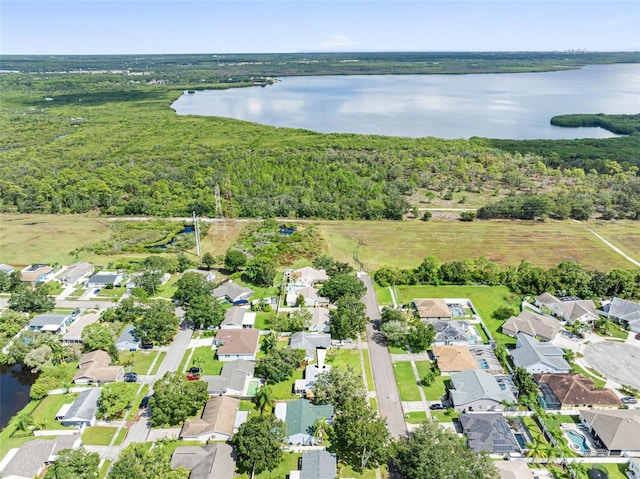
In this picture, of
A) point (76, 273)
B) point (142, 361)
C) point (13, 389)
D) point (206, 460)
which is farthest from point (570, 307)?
point (76, 273)

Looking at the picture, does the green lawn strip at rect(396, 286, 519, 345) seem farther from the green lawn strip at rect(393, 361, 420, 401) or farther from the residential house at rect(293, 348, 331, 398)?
the residential house at rect(293, 348, 331, 398)

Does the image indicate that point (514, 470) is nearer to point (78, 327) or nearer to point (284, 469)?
point (284, 469)

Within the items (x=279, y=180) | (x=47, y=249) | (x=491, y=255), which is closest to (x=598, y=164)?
(x=491, y=255)

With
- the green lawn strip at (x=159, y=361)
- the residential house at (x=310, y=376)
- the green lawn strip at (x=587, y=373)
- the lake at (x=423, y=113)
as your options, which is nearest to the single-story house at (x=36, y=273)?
the green lawn strip at (x=159, y=361)

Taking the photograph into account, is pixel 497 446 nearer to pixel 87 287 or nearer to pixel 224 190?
pixel 87 287

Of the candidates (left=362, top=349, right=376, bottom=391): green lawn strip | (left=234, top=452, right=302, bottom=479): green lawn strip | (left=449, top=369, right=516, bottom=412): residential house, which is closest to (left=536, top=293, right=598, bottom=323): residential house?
(left=449, top=369, right=516, bottom=412): residential house

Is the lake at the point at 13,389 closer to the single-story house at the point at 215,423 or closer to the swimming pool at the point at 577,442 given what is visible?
the single-story house at the point at 215,423
